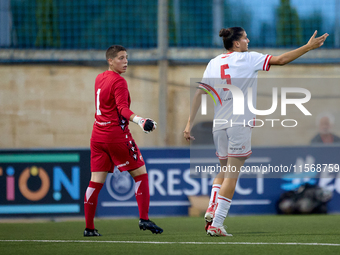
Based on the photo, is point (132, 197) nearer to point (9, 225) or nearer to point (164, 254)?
point (9, 225)

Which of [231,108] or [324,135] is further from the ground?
[231,108]

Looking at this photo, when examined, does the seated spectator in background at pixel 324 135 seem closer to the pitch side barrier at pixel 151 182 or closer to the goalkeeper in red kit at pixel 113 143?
the pitch side barrier at pixel 151 182

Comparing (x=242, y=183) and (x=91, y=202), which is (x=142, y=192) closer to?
(x=91, y=202)

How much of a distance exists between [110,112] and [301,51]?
1.80 m

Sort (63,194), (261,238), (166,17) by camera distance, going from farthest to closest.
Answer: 1. (166,17)
2. (63,194)
3. (261,238)

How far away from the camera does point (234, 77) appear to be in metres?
4.89

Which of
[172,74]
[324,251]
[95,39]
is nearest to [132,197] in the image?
[172,74]

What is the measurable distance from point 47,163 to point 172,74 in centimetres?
322

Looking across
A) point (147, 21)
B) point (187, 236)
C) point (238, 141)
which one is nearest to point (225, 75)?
point (238, 141)

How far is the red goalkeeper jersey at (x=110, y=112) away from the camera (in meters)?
5.16

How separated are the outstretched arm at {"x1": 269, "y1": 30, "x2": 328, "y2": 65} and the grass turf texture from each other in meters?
1.48

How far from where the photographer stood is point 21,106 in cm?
1021

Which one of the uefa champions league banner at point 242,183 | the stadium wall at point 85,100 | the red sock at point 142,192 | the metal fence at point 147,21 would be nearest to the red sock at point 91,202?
the red sock at point 142,192

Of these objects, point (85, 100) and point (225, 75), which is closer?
point (225, 75)
